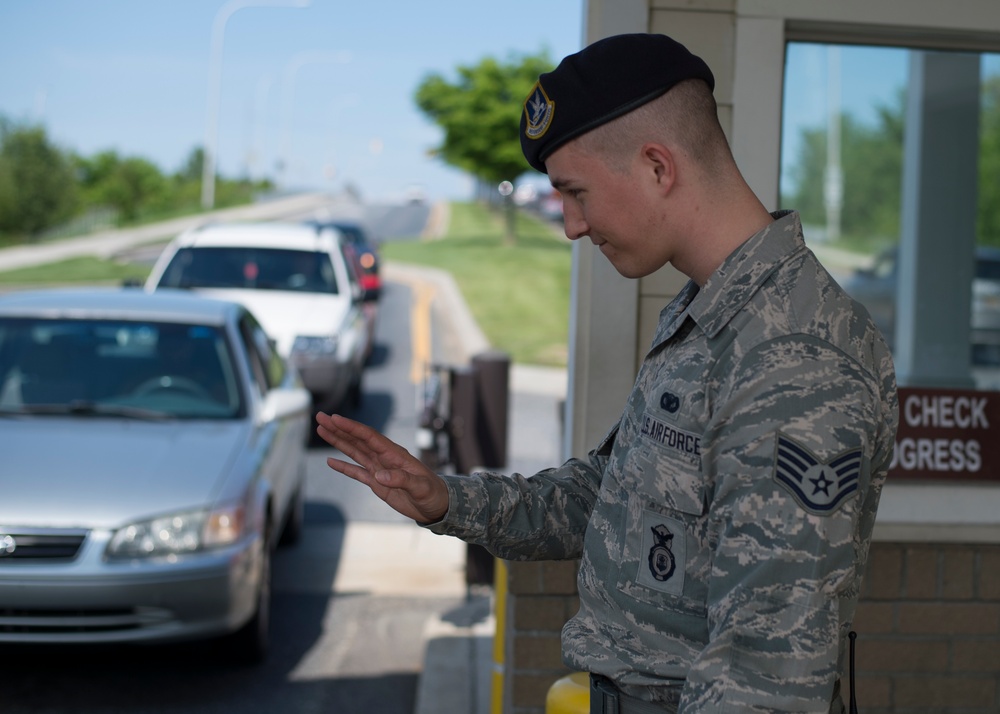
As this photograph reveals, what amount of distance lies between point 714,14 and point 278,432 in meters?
3.49

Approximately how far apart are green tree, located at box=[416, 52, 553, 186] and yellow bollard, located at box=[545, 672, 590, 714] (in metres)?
36.9

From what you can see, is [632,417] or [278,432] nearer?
[632,417]

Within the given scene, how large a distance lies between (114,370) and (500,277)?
21.4 meters

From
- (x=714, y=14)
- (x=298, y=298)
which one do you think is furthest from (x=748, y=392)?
(x=298, y=298)

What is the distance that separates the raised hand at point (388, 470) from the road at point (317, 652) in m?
3.22

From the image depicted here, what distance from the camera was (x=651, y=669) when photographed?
5.53 feet

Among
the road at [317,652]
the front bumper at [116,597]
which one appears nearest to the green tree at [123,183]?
the road at [317,652]

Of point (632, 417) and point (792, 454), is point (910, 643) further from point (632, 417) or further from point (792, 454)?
point (792, 454)

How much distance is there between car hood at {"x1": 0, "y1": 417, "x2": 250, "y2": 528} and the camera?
459cm

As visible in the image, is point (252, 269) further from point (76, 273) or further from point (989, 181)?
point (76, 273)

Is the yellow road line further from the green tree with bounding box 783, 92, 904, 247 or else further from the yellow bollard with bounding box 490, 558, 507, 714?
the yellow bollard with bounding box 490, 558, 507, 714

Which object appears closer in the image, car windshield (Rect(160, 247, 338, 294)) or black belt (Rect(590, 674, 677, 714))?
black belt (Rect(590, 674, 677, 714))

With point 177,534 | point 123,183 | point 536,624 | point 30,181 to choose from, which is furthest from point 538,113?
point 123,183

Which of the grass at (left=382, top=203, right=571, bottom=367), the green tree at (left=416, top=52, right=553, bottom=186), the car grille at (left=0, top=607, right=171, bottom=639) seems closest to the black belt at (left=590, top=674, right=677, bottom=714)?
the car grille at (left=0, top=607, right=171, bottom=639)
